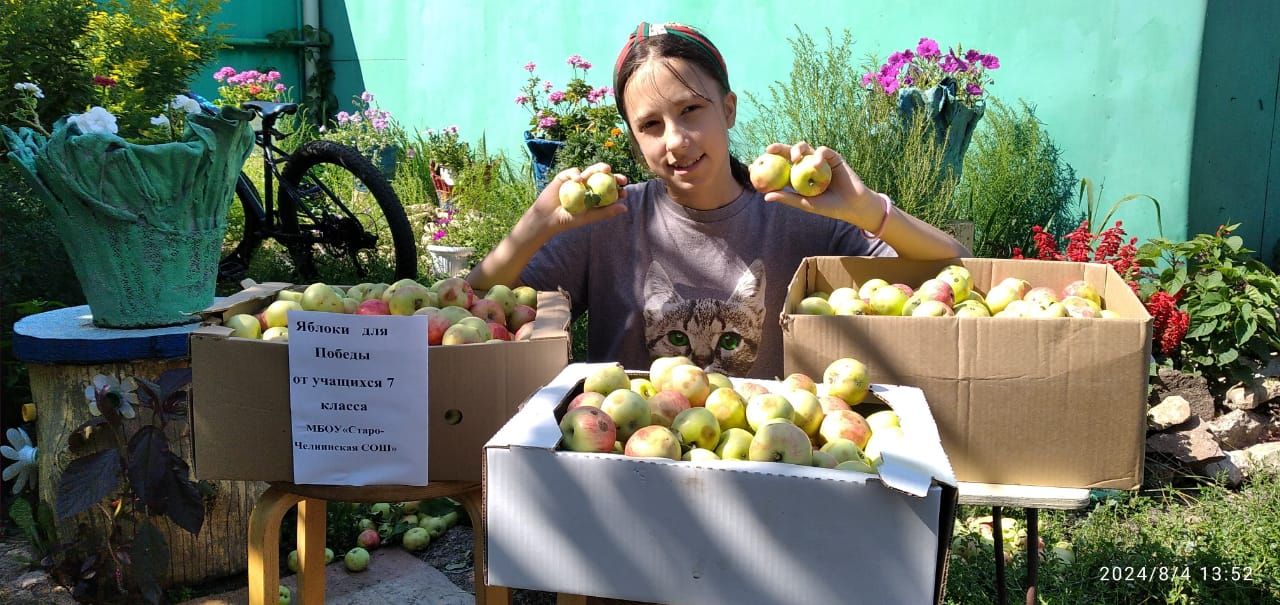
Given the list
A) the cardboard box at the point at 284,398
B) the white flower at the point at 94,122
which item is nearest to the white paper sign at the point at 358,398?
the cardboard box at the point at 284,398

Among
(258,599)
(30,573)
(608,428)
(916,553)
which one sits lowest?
(30,573)

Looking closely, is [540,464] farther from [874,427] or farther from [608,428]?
[874,427]

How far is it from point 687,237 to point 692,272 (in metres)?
0.09

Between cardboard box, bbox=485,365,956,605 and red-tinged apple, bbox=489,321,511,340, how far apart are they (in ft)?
1.69

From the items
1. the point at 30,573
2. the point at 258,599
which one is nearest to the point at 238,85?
the point at 30,573

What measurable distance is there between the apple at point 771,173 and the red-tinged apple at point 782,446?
35.3 inches

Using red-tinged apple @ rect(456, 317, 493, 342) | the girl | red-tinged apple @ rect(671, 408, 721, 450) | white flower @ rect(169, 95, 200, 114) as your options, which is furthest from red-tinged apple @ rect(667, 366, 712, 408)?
white flower @ rect(169, 95, 200, 114)

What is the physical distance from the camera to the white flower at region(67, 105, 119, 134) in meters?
2.57

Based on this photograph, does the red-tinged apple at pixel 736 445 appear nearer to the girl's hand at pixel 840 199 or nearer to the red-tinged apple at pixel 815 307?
the red-tinged apple at pixel 815 307

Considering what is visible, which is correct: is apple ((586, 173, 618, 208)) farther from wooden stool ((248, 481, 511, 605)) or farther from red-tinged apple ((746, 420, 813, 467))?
red-tinged apple ((746, 420, 813, 467))

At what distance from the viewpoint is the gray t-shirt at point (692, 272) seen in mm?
2309

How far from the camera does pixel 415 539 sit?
10.4 feet

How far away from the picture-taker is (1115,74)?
430cm

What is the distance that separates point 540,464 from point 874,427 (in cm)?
57
